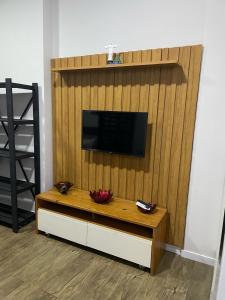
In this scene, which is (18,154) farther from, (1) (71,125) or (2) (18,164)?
(1) (71,125)

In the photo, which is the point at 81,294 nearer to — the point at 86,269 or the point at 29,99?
the point at 86,269

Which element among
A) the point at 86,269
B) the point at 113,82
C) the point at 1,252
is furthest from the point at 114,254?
the point at 113,82

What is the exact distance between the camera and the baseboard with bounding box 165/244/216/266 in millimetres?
2256

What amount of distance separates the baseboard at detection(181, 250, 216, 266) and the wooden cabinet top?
474mm

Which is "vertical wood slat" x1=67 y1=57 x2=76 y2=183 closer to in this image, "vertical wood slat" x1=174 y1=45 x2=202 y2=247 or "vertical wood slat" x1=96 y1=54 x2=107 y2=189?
"vertical wood slat" x1=96 y1=54 x2=107 y2=189

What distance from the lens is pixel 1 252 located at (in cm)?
235

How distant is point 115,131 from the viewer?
2.46 meters

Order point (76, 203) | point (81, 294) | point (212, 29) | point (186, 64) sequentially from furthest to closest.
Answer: point (76, 203) < point (186, 64) < point (212, 29) < point (81, 294)

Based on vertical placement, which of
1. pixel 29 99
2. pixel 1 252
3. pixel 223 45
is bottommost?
pixel 1 252

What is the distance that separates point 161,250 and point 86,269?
75 centimetres

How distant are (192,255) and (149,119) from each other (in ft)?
4.72

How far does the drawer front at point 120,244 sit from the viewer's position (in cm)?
209

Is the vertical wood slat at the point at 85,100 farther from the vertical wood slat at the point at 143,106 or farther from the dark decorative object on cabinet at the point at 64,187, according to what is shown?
the vertical wood slat at the point at 143,106

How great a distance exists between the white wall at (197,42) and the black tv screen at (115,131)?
0.54m
